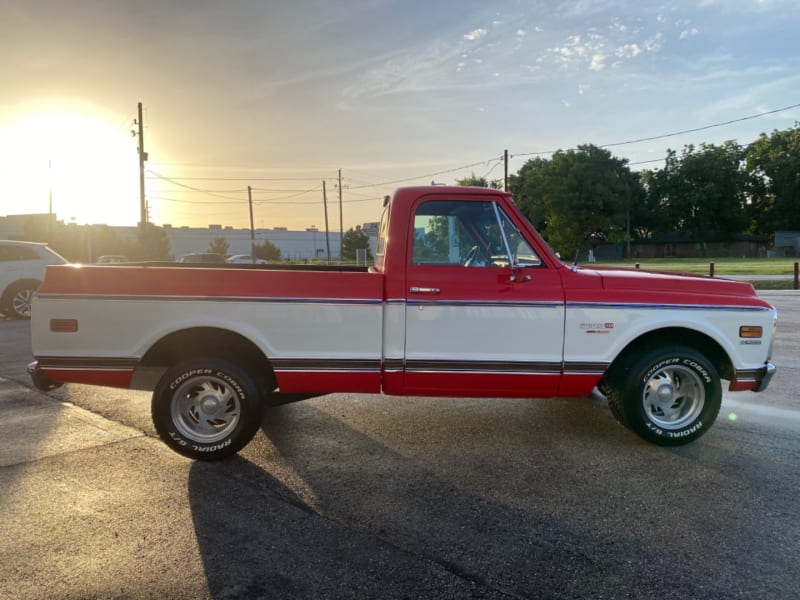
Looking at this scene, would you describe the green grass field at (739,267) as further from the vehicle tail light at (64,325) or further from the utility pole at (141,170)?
the utility pole at (141,170)

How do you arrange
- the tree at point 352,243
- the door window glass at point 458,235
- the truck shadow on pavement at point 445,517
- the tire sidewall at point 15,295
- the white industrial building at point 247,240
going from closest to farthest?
the truck shadow on pavement at point 445,517, the door window glass at point 458,235, the tire sidewall at point 15,295, the tree at point 352,243, the white industrial building at point 247,240

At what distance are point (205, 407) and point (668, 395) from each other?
367 cm

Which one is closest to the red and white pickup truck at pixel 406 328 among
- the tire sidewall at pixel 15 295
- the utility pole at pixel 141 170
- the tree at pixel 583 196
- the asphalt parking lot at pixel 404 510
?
the asphalt parking lot at pixel 404 510

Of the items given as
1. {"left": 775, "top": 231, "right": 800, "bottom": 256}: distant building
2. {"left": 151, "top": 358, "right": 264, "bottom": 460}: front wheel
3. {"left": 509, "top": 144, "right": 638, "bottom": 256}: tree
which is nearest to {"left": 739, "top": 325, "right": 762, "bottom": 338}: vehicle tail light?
{"left": 151, "top": 358, "right": 264, "bottom": 460}: front wheel

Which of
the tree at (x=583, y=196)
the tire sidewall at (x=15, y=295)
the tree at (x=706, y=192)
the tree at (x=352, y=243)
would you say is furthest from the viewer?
the tree at (x=706, y=192)

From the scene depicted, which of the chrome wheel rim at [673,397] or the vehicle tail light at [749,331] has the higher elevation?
the vehicle tail light at [749,331]

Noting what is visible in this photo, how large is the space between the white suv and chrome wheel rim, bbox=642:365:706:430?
12170 millimetres

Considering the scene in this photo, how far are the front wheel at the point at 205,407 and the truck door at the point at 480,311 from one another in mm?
1248

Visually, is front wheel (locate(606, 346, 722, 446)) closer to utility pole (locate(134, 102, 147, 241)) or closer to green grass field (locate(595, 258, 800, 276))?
green grass field (locate(595, 258, 800, 276))

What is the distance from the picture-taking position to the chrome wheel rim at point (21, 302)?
1184cm

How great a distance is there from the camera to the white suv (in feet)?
38.0

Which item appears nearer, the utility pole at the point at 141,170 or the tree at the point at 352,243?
the utility pole at the point at 141,170

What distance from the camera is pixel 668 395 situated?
13.9 feet

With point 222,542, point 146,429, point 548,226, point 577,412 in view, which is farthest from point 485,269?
point 548,226
